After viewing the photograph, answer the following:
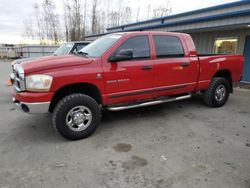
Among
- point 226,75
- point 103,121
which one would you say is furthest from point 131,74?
point 226,75

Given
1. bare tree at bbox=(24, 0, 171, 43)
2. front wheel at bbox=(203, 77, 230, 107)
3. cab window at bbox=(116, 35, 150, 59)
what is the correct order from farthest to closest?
bare tree at bbox=(24, 0, 171, 43)
front wheel at bbox=(203, 77, 230, 107)
cab window at bbox=(116, 35, 150, 59)

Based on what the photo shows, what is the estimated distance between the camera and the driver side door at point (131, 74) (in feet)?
12.7

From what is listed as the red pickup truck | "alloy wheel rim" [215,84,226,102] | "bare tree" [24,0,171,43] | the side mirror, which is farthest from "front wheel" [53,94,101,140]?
"bare tree" [24,0,171,43]

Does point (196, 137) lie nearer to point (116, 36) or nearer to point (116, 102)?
point (116, 102)

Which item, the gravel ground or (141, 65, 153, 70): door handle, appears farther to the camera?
(141, 65, 153, 70): door handle

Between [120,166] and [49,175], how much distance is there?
98cm

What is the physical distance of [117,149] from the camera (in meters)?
3.37

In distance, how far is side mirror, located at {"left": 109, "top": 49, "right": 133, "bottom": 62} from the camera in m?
3.74

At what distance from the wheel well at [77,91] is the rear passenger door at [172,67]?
140 centimetres

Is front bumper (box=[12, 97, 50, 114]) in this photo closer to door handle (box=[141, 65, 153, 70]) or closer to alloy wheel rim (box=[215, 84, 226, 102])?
door handle (box=[141, 65, 153, 70])

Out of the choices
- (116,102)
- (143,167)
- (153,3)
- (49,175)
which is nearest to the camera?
(49,175)

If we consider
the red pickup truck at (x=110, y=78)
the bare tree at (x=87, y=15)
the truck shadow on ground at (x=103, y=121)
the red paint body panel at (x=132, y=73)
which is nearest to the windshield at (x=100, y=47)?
the red pickup truck at (x=110, y=78)

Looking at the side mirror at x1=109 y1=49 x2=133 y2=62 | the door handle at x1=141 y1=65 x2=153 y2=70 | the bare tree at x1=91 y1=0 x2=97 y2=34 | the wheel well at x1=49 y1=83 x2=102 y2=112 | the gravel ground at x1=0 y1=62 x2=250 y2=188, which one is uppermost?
the bare tree at x1=91 y1=0 x2=97 y2=34

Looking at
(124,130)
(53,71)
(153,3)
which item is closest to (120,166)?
(124,130)
